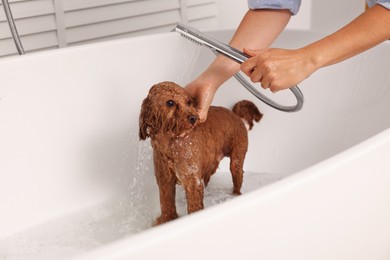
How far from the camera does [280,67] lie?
1.11 metres

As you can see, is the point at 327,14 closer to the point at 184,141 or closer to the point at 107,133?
the point at 107,133

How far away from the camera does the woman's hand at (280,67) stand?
1112mm

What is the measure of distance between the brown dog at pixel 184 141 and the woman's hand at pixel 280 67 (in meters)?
0.18

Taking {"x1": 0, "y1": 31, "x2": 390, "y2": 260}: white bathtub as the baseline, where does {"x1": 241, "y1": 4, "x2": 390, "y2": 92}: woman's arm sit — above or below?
above

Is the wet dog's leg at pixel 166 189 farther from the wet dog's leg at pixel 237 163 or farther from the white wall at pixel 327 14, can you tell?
the white wall at pixel 327 14

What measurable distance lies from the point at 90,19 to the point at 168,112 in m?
0.97

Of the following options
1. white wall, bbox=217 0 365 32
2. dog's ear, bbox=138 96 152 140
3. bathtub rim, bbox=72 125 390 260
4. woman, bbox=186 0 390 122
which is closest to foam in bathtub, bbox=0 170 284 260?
dog's ear, bbox=138 96 152 140

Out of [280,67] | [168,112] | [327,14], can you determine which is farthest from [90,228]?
[327,14]

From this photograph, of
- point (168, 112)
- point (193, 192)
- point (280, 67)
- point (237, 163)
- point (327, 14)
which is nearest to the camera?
point (280, 67)

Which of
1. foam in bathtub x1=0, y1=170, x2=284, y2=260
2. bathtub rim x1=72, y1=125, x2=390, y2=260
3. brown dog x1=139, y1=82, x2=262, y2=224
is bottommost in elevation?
foam in bathtub x1=0, y1=170, x2=284, y2=260

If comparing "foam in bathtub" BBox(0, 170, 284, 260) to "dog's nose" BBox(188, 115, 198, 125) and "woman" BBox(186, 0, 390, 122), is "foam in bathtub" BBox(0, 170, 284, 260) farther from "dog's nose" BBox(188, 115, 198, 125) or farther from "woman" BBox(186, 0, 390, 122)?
"woman" BBox(186, 0, 390, 122)

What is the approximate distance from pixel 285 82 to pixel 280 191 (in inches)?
12.9

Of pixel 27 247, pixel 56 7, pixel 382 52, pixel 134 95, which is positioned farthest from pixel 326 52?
pixel 56 7

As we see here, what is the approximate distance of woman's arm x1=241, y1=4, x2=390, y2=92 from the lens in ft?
3.67
